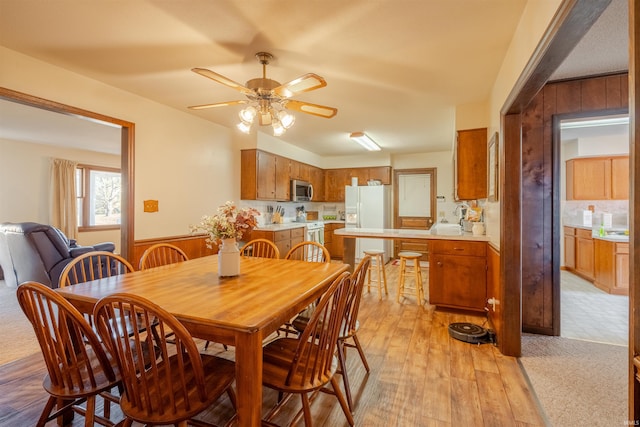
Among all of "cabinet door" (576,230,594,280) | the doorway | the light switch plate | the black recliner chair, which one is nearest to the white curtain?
the black recliner chair

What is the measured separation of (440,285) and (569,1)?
2703mm

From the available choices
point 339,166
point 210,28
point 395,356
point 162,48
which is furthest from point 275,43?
point 339,166

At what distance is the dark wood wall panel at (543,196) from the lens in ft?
8.58

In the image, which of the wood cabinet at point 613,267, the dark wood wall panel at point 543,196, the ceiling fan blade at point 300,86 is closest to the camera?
the ceiling fan blade at point 300,86

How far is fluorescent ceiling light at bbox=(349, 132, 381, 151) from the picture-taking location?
4766 mm

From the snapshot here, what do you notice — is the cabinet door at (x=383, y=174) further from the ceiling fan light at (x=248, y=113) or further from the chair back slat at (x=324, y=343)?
the chair back slat at (x=324, y=343)

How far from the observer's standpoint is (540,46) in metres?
1.52

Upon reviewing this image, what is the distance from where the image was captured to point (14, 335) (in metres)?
2.76

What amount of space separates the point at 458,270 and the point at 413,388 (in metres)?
1.63

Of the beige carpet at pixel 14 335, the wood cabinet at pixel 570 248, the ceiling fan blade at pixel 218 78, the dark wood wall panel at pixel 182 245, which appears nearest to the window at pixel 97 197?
the beige carpet at pixel 14 335

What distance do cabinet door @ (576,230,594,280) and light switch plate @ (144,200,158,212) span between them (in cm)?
610

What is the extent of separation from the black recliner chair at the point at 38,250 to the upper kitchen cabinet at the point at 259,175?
2.35 m

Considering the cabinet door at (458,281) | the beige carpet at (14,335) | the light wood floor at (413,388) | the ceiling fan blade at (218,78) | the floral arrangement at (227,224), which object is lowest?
the light wood floor at (413,388)

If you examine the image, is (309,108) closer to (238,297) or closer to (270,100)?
(270,100)
